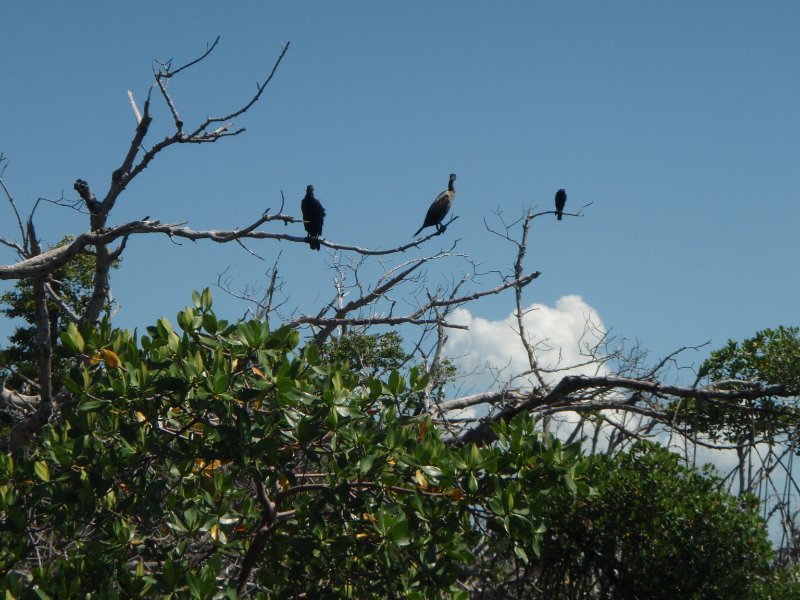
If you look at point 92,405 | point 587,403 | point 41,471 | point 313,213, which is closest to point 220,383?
point 92,405

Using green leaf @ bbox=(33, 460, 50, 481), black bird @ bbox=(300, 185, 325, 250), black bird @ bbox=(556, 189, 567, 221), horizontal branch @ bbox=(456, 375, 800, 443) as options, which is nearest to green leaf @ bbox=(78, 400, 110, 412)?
green leaf @ bbox=(33, 460, 50, 481)

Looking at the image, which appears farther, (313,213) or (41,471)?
(313,213)

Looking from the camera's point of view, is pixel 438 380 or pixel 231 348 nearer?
pixel 231 348

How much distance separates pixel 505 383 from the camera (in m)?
8.52

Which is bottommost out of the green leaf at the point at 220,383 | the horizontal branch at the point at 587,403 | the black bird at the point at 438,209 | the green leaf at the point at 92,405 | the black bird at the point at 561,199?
the green leaf at the point at 92,405

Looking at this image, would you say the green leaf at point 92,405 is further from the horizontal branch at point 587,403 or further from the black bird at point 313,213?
the black bird at point 313,213

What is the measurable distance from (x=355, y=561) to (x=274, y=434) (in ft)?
2.93

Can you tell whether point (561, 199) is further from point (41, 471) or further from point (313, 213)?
point (41, 471)

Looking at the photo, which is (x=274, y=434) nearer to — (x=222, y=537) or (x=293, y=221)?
(x=222, y=537)

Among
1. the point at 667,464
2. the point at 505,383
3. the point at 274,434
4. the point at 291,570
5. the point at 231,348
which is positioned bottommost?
the point at 291,570

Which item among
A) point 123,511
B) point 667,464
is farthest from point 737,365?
point 123,511

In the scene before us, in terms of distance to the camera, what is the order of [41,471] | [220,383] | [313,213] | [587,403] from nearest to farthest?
[220,383] < [41,471] < [587,403] < [313,213]

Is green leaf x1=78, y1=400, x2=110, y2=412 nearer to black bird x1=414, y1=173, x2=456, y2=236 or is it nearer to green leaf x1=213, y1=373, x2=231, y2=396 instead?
green leaf x1=213, y1=373, x2=231, y2=396

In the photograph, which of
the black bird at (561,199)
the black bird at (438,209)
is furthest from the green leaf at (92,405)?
the black bird at (561,199)
